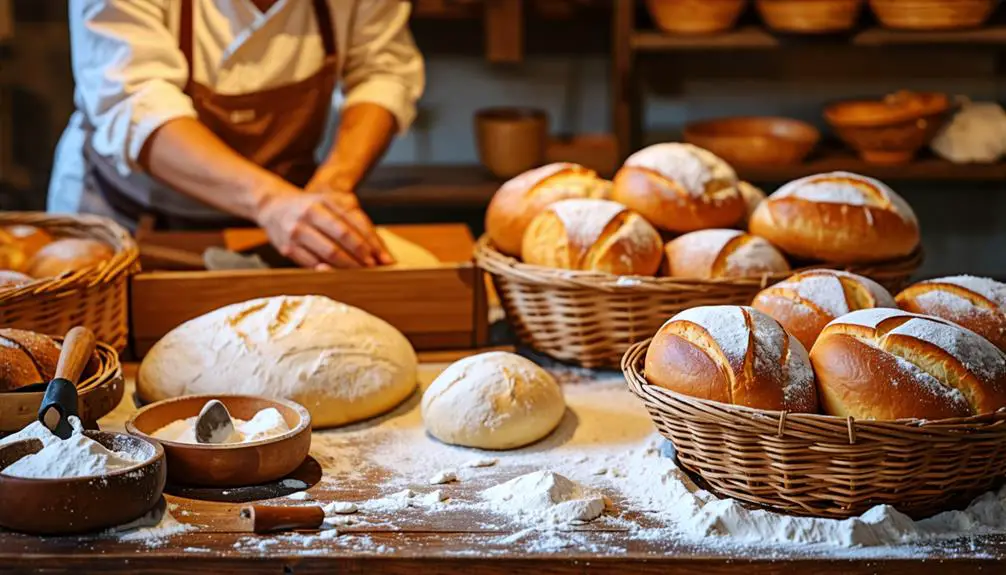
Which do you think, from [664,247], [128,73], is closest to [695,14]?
[664,247]

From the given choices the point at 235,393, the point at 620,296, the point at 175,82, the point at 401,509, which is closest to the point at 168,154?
the point at 175,82

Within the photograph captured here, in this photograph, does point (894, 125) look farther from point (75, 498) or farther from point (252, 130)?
point (75, 498)

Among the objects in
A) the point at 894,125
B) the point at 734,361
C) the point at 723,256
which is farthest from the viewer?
the point at 894,125

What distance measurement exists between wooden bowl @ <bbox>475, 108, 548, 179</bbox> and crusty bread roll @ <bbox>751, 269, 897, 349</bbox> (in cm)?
199

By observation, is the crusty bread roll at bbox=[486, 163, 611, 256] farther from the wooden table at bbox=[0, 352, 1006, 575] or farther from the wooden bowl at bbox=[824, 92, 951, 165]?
the wooden bowl at bbox=[824, 92, 951, 165]

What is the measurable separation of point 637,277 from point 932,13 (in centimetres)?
209

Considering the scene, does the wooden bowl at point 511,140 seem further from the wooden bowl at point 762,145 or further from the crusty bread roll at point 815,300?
the crusty bread roll at point 815,300

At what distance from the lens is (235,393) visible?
5.58 feet

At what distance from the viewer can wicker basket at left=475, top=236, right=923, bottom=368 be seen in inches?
75.0

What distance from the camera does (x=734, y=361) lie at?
1438 mm

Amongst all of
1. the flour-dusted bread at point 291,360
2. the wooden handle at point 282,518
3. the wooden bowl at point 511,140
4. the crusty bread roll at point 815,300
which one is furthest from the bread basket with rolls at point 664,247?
the wooden bowl at point 511,140

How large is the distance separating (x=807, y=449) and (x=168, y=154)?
1523mm

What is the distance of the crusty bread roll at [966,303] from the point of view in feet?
5.38

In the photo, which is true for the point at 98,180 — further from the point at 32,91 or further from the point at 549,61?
the point at 549,61
